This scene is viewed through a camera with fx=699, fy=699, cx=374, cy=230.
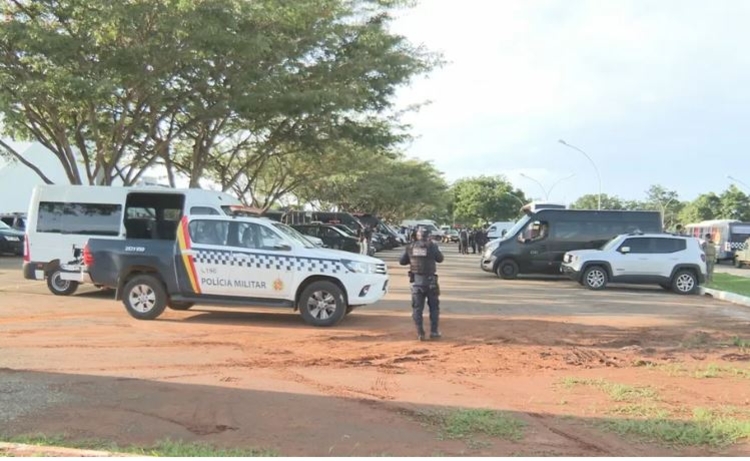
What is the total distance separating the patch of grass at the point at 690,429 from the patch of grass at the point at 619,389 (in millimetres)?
702

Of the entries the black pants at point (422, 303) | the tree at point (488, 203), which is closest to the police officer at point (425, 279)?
the black pants at point (422, 303)

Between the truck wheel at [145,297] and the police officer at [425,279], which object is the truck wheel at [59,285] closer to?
the truck wheel at [145,297]

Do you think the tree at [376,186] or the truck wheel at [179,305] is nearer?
the truck wheel at [179,305]

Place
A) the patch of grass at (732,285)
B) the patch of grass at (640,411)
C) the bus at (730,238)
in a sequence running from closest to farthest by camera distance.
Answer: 1. the patch of grass at (640,411)
2. the patch of grass at (732,285)
3. the bus at (730,238)

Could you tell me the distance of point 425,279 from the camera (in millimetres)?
10281

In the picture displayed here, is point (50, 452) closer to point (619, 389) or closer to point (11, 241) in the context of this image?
point (619, 389)

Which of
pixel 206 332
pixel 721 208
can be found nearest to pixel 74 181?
pixel 206 332

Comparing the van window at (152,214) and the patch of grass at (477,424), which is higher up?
the van window at (152,214)

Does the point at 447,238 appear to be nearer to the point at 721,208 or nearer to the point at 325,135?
the point at 721,208

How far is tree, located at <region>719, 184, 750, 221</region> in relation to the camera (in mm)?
81062

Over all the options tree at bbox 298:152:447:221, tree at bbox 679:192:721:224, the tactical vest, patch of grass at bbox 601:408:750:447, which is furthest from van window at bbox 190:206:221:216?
tree at bbox 679:192:721:224

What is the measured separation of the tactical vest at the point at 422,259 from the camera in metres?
10.2

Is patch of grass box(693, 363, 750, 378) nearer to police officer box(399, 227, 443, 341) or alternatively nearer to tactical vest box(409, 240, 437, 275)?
police officer box(399, 227, 443, 341)

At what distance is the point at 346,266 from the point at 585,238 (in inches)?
526
